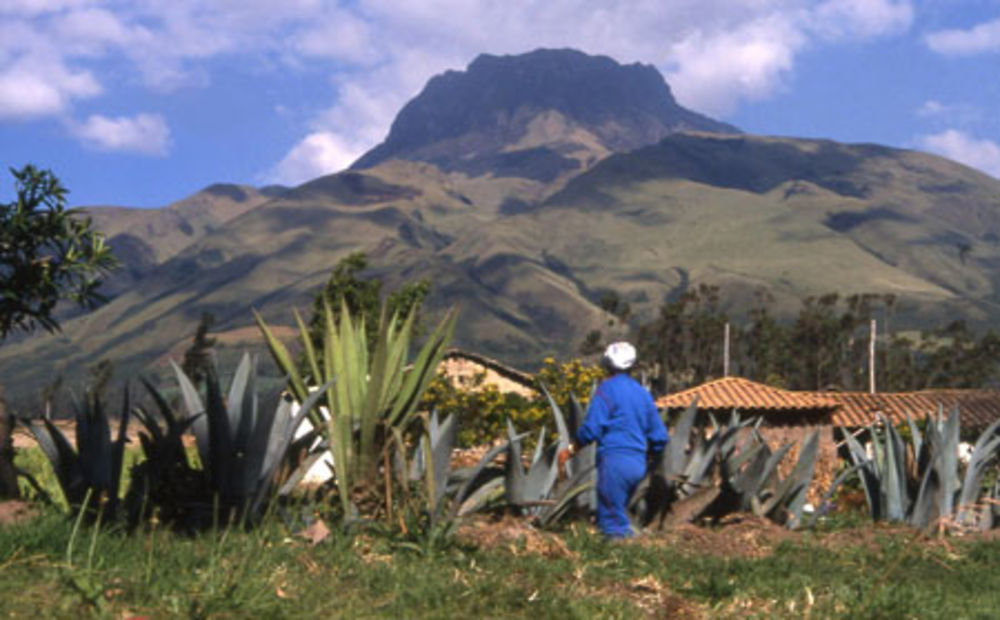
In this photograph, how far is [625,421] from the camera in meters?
7.70

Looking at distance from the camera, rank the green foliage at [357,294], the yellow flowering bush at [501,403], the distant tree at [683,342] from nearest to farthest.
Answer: the yellow flowering bush at [501,403]
the green foliage at [357,294]
the distant tree at [683,342]

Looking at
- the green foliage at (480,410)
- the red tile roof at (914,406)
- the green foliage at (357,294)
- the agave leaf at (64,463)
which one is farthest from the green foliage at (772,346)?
the agave leaf at (64,463)

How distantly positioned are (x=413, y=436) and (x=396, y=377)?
5.78 ft

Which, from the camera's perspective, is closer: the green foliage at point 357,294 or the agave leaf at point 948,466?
the agave leaf at point 948,466

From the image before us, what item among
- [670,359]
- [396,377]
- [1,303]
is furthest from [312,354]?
[670,359]

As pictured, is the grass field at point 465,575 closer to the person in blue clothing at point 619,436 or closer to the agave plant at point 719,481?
the person in blue clothing at point 619,436

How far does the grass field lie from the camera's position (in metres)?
4.59

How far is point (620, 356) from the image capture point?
794cm

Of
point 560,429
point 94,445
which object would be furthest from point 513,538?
point 94,445

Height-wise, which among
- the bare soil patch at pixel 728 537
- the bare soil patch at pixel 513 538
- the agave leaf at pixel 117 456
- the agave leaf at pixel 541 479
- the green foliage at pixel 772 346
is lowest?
the bare soil patch at pixel 728 537

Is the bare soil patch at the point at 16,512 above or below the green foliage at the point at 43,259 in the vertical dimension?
below

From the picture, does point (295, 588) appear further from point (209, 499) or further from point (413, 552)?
point (209, 499)

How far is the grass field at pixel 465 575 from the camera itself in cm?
459

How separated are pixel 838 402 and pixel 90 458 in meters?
27.1
